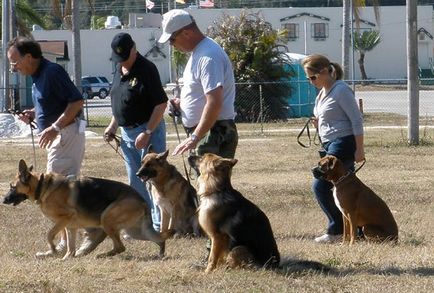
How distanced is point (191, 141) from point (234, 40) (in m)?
24.3

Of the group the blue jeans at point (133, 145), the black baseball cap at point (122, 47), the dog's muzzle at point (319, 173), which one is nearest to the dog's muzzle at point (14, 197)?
the blue jeans at point (133, 145)

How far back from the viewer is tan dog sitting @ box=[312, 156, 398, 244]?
909cm

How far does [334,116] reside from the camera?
920cm

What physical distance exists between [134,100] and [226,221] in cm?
220

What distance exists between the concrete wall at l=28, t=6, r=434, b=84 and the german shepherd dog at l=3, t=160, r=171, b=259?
57.1 m

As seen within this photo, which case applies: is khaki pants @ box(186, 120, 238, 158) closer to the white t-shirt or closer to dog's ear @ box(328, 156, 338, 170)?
the white t-shirt

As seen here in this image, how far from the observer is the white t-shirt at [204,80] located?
7.74 meters

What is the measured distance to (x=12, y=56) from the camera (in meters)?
8.86

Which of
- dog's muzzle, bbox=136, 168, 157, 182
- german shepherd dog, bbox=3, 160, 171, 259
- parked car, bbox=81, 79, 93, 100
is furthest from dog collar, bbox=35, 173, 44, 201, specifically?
parked car, bbox=81, 79, 93, 100

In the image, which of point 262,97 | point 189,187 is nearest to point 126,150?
point 189,187

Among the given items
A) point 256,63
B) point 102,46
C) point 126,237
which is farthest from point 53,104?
point 102,46

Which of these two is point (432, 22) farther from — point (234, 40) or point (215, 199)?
point (215, 199)

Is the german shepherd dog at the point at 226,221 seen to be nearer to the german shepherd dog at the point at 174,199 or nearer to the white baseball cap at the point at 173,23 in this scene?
the white baseball cap at the point at 173,23

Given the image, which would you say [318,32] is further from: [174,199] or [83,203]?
[83,203]
